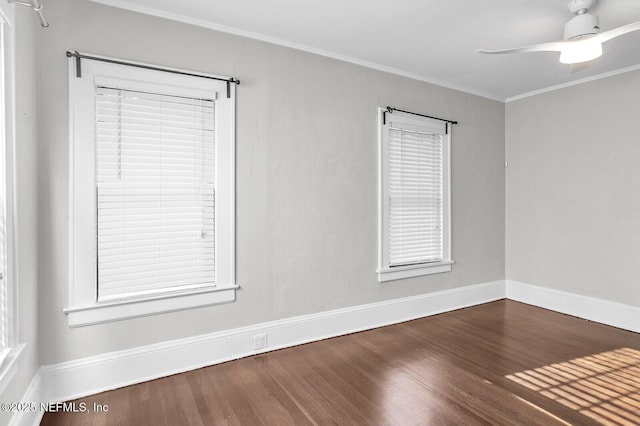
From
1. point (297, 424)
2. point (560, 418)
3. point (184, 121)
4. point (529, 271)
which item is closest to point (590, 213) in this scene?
point (529, 271)

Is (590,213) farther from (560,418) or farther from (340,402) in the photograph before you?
(340,402)

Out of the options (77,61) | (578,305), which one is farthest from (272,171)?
(578,305)

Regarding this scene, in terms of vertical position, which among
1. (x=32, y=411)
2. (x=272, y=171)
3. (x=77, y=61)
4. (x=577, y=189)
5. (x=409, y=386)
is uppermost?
(x=77, y=61)

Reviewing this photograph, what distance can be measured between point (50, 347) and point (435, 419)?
8.16 feet

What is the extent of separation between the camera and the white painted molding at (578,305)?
144 inches

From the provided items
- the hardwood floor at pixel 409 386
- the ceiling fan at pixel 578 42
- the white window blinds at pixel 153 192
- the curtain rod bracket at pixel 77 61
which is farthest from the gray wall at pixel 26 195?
the ceiling fan at pixel 578 42

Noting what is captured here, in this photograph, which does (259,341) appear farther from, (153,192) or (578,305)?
(578,305)

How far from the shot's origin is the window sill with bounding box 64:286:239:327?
2.37 meters

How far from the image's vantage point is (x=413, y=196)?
157 inches

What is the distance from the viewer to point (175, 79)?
2639 millimetres

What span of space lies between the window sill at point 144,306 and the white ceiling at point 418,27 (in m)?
2.09

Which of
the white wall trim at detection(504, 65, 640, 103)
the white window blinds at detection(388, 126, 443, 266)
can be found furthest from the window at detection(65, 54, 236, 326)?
the white wall trim at detection(504, 65, 640, 103)

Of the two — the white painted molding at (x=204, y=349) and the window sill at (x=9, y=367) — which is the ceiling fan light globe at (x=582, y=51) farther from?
the window sill at (x=9, y=367)

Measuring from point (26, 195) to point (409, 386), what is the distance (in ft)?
8.92
